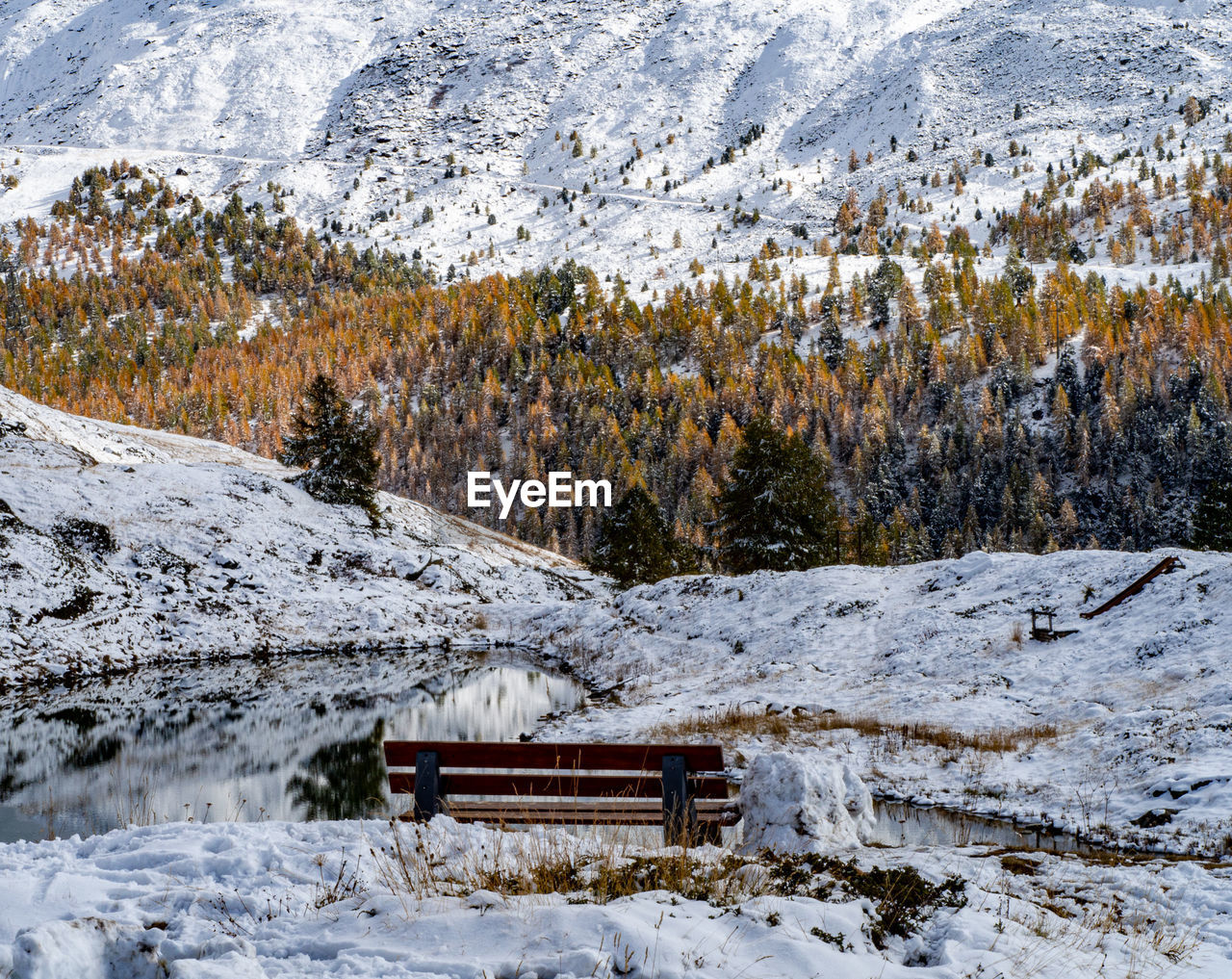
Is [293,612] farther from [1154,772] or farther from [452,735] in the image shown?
[1154,772]

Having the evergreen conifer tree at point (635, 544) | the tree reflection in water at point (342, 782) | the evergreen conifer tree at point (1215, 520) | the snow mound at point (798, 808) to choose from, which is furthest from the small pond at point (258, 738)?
the evergreen conifer tree at point (1215, 520)

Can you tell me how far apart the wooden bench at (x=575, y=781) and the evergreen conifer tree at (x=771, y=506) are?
3794 centimetres

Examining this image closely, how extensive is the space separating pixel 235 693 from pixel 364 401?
6811 inches

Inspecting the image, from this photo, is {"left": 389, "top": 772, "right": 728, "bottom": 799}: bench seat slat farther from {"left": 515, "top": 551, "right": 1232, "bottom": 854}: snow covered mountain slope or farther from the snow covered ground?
{"left": 515, "top": 551, "right": 1232, "bottom": 854}: snow covered mountain slope

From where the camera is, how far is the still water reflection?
619 inches

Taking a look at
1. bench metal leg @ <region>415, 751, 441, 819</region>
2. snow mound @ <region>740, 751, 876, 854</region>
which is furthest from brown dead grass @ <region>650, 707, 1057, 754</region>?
bench metal leg @ <region>415, 751, 441, 819</region>

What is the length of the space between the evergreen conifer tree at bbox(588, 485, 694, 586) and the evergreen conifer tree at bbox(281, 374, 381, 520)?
1597 cm

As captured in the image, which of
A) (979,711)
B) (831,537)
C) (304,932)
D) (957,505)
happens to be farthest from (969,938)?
(957,505)

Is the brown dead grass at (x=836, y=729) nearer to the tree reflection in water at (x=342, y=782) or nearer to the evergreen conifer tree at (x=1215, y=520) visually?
the tree reflection in water at (x=342, y=782)

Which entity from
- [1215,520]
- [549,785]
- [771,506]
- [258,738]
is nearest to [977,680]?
[549,785]

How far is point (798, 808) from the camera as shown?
352 inches

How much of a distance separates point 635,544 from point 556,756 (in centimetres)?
4436

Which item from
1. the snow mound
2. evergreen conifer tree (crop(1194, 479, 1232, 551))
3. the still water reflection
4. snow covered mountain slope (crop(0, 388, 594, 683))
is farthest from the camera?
evergreen conifer tree (crop(1194, 479, 1232, 551))

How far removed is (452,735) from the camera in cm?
2242
